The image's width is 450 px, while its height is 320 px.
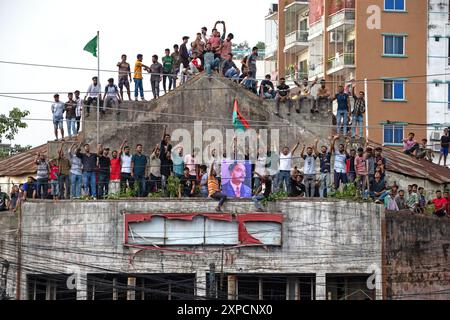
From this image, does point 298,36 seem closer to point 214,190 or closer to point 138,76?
point 138,76

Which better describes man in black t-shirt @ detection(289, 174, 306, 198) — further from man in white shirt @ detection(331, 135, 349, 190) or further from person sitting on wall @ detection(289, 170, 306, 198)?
man in white shirt @ detection(331, 135, 349, 190)

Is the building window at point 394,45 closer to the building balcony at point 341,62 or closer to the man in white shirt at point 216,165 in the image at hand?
the building balcony at point 341,62

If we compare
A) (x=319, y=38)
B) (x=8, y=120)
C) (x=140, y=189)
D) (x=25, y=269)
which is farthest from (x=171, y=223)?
(x=319, y=38)

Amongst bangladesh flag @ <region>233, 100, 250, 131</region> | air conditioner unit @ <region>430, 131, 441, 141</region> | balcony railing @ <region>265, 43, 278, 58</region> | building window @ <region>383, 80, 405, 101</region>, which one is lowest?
bangladesh flag @ <region>233, 100, 250, 131</region>

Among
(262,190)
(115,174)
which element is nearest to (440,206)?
(262,190)

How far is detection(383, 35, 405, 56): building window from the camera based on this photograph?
273ft

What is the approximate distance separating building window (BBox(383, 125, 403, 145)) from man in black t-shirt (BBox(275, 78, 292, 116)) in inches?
1032

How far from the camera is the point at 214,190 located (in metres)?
52.0

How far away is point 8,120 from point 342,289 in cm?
3208

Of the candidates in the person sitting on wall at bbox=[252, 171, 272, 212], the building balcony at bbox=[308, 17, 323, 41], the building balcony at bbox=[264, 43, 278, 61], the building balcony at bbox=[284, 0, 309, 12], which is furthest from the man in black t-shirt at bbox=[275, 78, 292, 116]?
the building balcony at bbox=[264, 43, 278, 61]

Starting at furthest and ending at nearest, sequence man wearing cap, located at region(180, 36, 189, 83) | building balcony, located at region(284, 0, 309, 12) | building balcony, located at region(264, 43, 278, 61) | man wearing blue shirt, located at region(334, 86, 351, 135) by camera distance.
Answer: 1. building balcony, located at region(264, 43, 278, 61)
2. building balcony, located at region(284, 0, 309, 12)
3. man wearing cap, located at region(180, 36, 189, 83)
4. man wearing blue shirt, located at region(334, 86, 351, 135)

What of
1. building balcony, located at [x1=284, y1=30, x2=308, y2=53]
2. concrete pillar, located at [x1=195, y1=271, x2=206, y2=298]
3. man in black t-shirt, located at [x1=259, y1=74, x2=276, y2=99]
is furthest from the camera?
building balcony, located at [x1=284, y1=30, x2=308, y2=53]

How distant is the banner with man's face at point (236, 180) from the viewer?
174 feet

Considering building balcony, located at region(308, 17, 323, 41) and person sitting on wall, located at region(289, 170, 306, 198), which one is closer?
person sitting on wall, located at region(289, 170, 306, 198)
